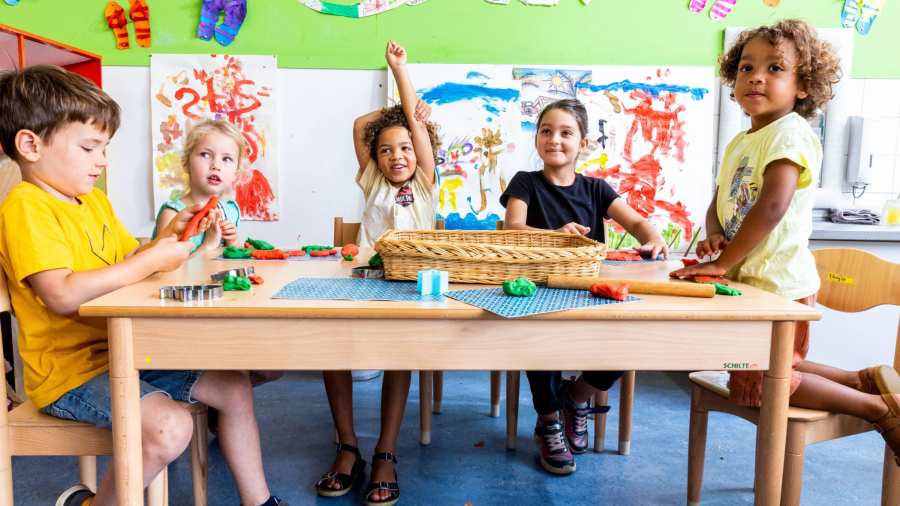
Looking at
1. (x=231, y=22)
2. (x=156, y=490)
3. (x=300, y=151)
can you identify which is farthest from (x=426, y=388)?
(x=231, y=22)

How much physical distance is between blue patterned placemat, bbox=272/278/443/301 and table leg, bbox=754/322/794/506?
0.56 metres

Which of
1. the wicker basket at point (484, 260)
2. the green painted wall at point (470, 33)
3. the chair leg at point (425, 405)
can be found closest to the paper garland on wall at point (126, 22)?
the green painted wall at point (470, 33)

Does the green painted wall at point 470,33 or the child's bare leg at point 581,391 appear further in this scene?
the green painted wall at point 470,33

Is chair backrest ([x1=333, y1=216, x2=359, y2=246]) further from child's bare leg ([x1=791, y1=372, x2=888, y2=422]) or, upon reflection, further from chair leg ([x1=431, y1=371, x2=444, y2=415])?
child's bare leg ([x1=791, y1=372, x2=888, y2=422])

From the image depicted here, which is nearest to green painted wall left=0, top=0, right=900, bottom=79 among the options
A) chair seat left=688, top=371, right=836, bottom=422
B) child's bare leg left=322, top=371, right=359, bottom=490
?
child's bare leg left=322, top=371, right=359, bottom=490

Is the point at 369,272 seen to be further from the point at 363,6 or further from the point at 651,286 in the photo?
the point at 363,6

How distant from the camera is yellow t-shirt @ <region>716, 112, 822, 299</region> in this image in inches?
52.4

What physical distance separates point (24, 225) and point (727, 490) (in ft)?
5.83

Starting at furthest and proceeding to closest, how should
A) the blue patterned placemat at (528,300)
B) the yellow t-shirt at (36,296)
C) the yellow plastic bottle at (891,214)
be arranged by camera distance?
1. the yellow plastic bottle at (891,214)
2. the yellow t-shirt at (36,296)
3. the blue patterned placemat at (528,300)

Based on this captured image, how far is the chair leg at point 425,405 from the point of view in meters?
1.97

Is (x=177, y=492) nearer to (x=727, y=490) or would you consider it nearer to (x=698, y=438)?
(x=698, y=438)

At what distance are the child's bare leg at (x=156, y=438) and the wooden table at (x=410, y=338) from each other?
6 centimetres

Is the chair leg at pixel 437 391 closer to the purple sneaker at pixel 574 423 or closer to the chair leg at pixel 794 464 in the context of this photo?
the purple sneaker at pixel 574 423

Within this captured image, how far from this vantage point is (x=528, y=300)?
1066 millimetres
